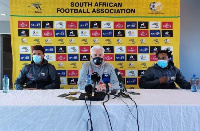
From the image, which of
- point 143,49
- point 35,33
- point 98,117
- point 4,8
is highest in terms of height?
point 4,8

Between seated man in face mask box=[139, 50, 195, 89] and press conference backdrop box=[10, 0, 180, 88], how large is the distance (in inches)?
24.4

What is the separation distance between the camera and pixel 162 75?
107 inches

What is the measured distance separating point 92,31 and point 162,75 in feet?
4.59

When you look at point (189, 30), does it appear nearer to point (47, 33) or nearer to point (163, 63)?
point (163, 63)

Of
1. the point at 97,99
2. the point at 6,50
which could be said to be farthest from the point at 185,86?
the point at 6,50

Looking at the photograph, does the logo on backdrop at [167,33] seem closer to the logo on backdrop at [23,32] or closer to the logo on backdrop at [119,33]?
the logo on backdrop at [119,33]

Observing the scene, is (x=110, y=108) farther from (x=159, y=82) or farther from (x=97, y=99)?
(x=159, y=82)

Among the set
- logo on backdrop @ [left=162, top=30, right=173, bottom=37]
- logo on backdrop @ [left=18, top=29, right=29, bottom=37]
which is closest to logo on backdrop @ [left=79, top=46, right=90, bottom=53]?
logo on backdrop @ [left=18, top=29, right=29, bottom=37]

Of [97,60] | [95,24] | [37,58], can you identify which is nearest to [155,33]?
[95,24]

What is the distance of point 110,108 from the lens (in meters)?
1.33

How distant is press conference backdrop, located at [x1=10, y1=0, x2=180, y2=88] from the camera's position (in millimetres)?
3283

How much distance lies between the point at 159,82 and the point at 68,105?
1.60 metres

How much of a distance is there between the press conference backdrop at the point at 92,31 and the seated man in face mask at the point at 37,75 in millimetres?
549

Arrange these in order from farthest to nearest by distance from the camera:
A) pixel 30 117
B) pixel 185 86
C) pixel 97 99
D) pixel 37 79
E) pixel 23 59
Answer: pixel 23 59
pixel 37 79
pixel 185 86
pixel 97 99
pixel 30 117
